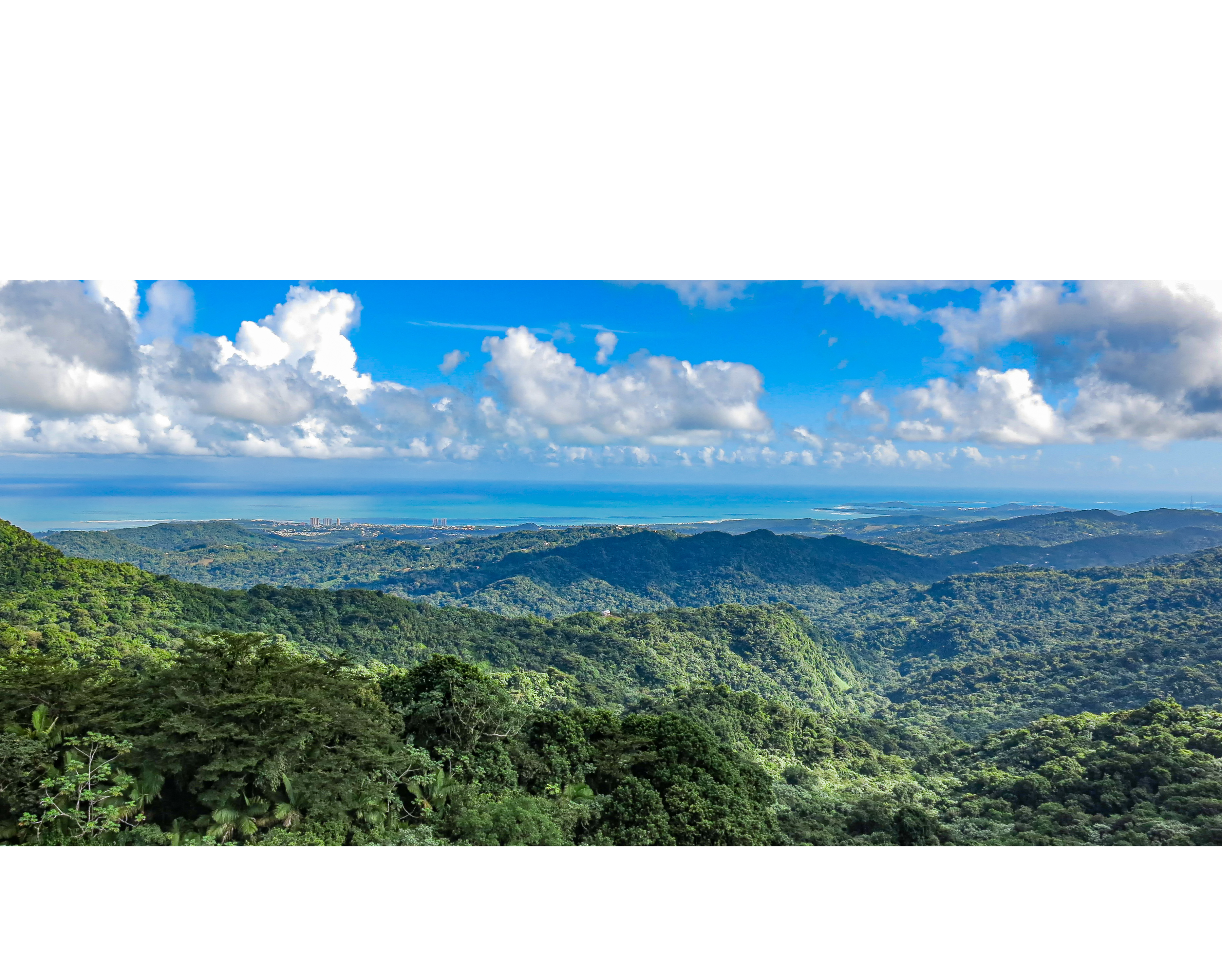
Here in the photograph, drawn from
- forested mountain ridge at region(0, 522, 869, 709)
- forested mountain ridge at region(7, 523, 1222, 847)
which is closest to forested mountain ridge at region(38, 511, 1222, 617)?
forested mountain ridge at region(0, 522, 869, 709)

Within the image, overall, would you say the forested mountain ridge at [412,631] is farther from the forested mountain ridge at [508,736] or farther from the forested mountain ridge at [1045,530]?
the forested mountain ridge at [1045,530]

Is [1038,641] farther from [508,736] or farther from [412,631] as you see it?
[508,736]

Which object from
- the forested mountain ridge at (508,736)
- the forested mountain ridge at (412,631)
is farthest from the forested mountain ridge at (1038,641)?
the forested mountain ridge at (412,631)

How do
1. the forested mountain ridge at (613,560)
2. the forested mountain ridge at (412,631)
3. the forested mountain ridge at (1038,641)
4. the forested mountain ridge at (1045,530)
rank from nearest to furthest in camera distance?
the forested mountain ridge at (412,631), the forested mountain ridge at (1038,641), the forested mountain ridge at (613,560), the forested mountain ridge at (1045,530)

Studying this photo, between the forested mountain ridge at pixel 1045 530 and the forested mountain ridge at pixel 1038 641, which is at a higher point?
the forested mountain ridge at pixel 1045 530

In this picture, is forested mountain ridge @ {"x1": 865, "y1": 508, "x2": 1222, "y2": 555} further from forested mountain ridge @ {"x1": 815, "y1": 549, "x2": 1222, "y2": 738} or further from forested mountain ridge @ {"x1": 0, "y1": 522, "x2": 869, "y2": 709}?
forested mountain ridge @ {"x1": 0, "y1": 522, "x2": 869, "y2": 709}
